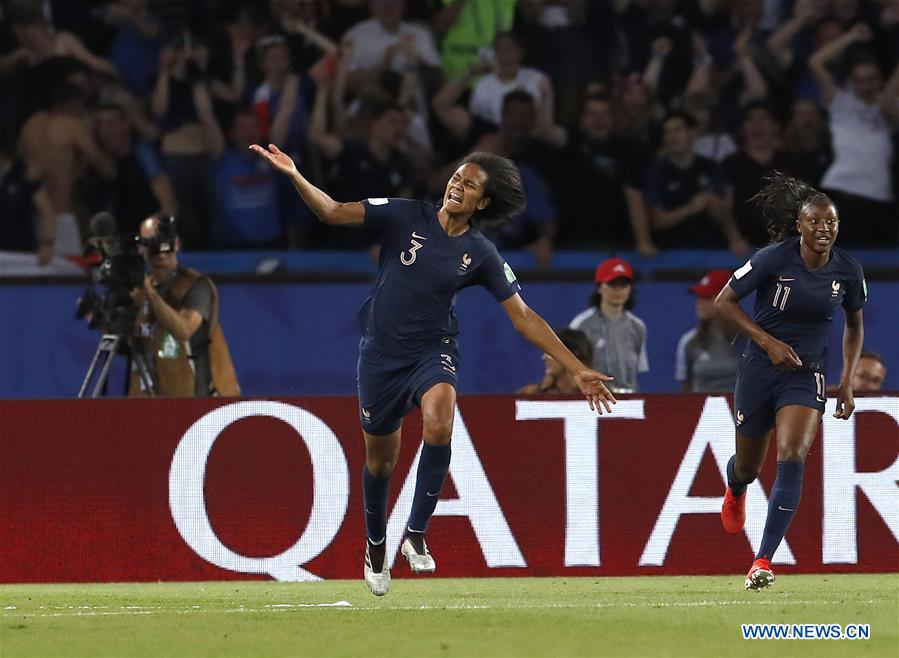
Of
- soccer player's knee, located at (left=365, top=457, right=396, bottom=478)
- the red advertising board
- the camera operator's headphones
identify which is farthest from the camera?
the camera operator's headphones

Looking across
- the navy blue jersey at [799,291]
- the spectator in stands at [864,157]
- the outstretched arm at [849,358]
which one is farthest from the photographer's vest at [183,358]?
the spectator in stands at [864,157]

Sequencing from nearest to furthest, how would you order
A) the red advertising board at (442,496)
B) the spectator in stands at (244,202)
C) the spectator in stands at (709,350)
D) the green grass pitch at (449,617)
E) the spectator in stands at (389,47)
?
the green grass pitch at (449,617) < the red advertising board at (442,496) < the spectator in stands at (709,350) < the spectator in stands at (244,202) < the spectator in stands at (389,47)

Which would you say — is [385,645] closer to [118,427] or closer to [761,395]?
[761,395]

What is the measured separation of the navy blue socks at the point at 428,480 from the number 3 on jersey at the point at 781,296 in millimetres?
1944

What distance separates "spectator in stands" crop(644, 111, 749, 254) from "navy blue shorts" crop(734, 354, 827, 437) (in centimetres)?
424

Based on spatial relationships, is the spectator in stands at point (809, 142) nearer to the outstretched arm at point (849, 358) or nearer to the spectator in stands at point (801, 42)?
the spectator in stands at point (801, 42)

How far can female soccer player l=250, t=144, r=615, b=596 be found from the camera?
333 inches

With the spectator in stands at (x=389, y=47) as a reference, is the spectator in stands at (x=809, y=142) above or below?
below

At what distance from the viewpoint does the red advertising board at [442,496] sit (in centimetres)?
1063

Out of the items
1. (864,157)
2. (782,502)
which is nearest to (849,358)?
(782,502)

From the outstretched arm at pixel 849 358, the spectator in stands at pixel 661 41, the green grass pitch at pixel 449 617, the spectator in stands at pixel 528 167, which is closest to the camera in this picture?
the green grass pitch at pixel 449 617

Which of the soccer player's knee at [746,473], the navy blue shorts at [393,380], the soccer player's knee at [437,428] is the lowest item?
the soccer player's knee at [746,473]

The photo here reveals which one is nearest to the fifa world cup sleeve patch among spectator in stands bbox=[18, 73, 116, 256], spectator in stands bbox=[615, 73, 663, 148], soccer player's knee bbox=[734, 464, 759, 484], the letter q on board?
soccer player's knee bbox=[734, 464, 759, 484]

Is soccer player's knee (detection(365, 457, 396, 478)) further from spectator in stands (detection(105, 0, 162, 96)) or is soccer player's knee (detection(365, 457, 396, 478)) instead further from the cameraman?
spectator in stands (detection(105, 0, 162, 96))
